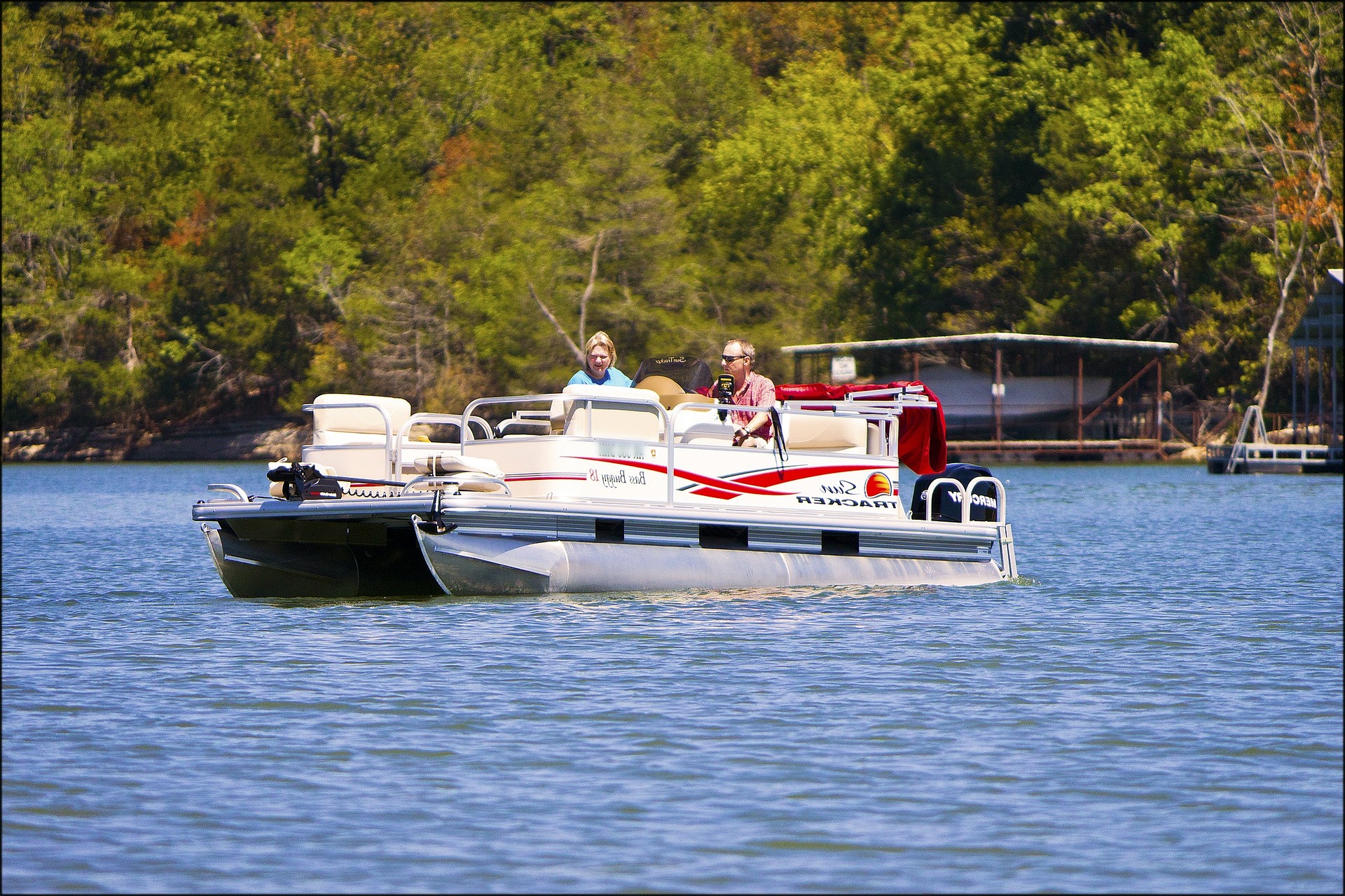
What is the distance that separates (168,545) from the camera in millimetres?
24734

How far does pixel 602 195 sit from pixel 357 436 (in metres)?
52.0

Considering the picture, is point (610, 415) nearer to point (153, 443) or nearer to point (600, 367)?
point (600, 367)

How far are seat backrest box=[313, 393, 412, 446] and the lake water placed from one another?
1.50 m

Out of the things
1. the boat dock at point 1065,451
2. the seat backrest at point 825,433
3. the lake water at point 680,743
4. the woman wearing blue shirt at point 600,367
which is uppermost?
the woman wearing blue shirt at point 600,367

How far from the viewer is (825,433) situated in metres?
14.8

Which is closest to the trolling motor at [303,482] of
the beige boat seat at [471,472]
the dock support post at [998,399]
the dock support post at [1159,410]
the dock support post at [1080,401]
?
the beige boat seat at [471,472]

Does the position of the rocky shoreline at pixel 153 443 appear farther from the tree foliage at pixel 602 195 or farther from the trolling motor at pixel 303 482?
the trolling motor at pixel 303 482

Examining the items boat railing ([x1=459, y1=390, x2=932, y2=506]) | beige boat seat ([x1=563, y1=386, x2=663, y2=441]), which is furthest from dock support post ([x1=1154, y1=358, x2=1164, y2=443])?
beige boat seat ([x1=563, y1=386, x2=663, y2=441])

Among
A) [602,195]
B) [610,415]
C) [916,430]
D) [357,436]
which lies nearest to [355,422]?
[357,436]

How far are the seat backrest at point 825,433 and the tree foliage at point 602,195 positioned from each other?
43.6 m

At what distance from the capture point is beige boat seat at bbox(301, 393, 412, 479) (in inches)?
576

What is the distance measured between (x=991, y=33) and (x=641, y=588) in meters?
53.9

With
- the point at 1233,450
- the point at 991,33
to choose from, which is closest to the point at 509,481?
the point at 1233,450

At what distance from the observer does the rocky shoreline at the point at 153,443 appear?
7125 cm
